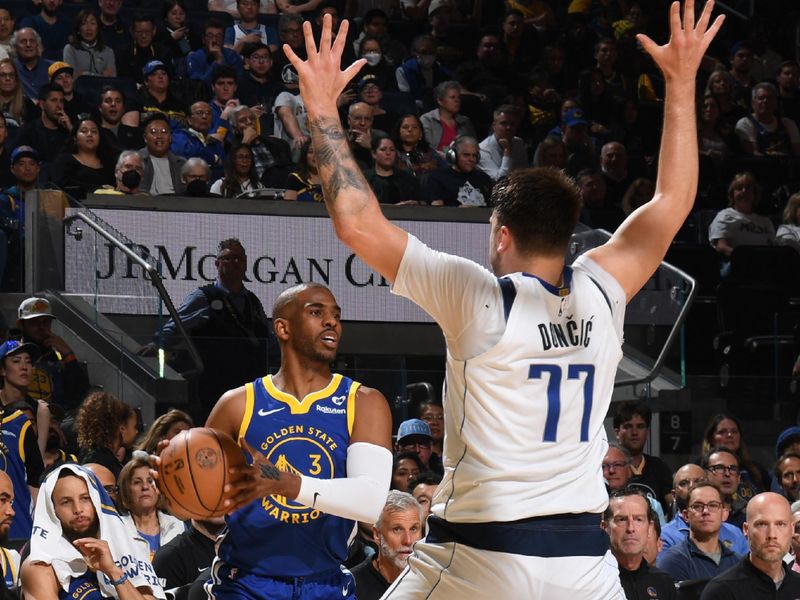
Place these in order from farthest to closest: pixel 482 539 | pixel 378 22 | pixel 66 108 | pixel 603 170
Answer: pixel 378 22 → pixel 603 170 → pixel 66 108 → pixel 482 539

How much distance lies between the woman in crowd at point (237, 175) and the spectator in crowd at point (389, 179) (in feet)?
3.85

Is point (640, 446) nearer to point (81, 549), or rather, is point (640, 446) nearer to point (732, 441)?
point (732, 441)

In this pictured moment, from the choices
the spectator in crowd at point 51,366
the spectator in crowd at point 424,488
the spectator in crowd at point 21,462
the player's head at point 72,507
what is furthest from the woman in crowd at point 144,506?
the spectator in crowd at point 51,366

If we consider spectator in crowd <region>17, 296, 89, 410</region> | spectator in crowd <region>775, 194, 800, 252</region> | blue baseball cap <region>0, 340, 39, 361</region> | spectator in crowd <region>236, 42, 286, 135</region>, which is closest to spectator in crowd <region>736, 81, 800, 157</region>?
spectator in crowd <region>775, 194, 800, 252</region>

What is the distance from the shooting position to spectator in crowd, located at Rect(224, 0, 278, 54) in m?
17.6

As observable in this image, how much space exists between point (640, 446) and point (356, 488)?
701 centimetres

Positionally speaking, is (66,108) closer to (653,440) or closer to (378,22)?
(378,22)

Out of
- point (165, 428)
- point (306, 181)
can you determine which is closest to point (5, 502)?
point (165, 428)

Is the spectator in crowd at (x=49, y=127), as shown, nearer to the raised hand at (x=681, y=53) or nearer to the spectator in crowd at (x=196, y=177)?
the spectator in crowd at (x=196, y=177)

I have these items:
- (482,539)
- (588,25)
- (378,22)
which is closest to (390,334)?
(378,22)

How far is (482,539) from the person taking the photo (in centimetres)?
404

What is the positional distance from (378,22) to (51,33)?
408 centimetres

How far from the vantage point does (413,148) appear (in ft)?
51.1

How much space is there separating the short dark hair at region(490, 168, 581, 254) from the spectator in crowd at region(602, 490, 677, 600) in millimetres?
4722
